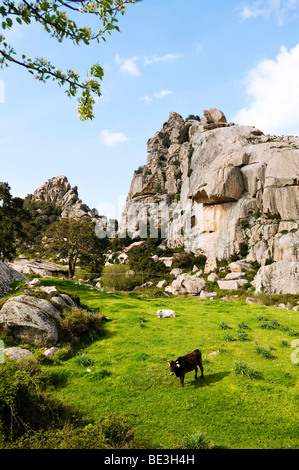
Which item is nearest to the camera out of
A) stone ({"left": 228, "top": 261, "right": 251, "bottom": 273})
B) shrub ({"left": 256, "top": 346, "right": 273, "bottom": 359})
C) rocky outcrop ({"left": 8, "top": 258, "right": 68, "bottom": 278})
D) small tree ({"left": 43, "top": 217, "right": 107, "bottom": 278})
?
shrub ({"left": 256, "top": 346, "right": 273, "bottom": 359})

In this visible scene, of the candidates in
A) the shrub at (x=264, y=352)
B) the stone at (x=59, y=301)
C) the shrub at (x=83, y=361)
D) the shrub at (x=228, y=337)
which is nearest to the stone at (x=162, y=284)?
the stone at (x=59, y=301)

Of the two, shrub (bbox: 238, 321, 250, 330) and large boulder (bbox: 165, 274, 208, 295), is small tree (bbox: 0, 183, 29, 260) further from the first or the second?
large boulder (bbox: 165, 274, 208, 295)

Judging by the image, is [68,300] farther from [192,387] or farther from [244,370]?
[244,370]

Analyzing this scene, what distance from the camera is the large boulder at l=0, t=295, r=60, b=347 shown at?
10258 millimetres

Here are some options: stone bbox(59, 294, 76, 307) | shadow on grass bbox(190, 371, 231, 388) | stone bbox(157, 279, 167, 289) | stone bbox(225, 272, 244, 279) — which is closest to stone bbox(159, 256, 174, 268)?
stone bbox(157, 279, 167, 289)

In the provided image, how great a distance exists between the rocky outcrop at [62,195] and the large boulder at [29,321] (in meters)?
119

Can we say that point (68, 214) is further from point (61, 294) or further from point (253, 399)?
point (253, 399)

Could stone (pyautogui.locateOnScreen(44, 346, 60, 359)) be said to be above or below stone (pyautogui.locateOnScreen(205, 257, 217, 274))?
above

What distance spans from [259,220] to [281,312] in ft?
148

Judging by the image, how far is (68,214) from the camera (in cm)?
12562

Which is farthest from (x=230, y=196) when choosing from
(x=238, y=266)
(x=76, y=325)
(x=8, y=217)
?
(x=76, y=325)

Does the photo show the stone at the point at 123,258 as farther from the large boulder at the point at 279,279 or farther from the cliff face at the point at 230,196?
the large boulder at the point at 279,279

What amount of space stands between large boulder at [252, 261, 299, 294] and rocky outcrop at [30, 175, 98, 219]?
98533mm
